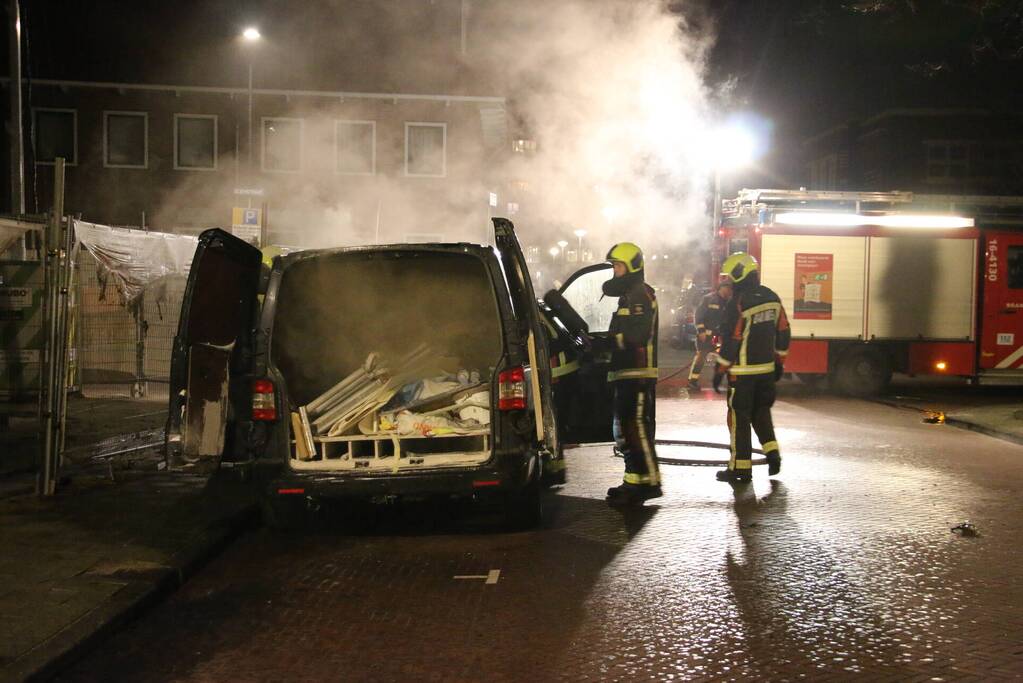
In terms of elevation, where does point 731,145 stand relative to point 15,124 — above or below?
above

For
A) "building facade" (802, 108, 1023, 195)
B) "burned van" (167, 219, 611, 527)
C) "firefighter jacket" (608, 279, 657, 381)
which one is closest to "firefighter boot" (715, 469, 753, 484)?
"firefighter jacket" (608, 279, 657, 381)

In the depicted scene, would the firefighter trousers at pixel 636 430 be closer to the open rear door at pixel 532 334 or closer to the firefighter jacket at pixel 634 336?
the firefighter jacket at pixel 634 336

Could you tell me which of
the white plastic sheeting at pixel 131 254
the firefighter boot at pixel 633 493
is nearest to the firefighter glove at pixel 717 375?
the firefighter boot at pixel 633 493

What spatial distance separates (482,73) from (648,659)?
18783mm

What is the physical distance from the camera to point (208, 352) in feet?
20.3

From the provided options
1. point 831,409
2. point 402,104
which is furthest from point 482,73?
point 831,409

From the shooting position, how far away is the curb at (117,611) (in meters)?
3.85

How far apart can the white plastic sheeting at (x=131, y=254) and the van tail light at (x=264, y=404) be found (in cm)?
351

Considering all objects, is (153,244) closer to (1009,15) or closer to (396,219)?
(1009,15)

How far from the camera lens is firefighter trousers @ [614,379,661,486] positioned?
7.29 m

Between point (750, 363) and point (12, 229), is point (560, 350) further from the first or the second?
point (12, 229)

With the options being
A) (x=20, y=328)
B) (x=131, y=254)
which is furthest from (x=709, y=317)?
(x=20, y=328)

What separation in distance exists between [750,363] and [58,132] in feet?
88.1

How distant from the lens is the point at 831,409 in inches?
527
